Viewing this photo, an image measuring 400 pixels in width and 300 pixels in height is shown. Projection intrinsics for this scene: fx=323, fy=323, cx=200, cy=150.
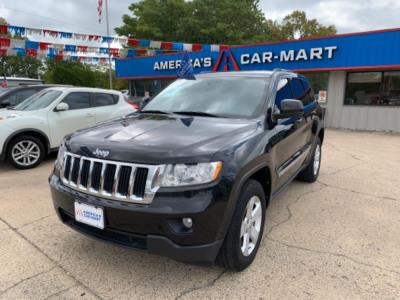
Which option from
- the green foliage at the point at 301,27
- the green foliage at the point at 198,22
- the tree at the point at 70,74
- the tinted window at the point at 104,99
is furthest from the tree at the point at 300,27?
the tinted window at the point at 104,99

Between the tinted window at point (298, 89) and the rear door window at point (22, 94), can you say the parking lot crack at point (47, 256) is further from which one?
the rear door window at point (22, 94)

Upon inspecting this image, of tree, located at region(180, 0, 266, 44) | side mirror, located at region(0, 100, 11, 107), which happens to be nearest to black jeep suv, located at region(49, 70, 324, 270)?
side mirror, located at region(0, 100, 11, 107)

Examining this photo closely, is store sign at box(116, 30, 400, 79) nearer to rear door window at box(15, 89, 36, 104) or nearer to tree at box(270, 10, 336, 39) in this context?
rear door window at box(15, 89, 36, 104)

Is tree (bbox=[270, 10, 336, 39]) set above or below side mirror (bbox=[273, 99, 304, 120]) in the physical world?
above

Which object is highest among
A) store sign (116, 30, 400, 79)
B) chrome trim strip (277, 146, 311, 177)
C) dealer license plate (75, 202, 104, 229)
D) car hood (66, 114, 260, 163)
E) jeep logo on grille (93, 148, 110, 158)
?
store sign (116, 30, 400, 79)

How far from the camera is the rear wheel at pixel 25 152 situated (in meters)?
6.20

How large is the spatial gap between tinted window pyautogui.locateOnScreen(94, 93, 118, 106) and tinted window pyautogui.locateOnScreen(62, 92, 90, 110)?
22cm

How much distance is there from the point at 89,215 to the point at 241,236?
4.06 feet

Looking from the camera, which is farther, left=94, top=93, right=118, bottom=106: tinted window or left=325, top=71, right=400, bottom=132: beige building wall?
left=325, top=71, right=400, bottom=132: beige building wall

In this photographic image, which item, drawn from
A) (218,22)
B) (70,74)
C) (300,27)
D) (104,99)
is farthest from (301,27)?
(104,99)

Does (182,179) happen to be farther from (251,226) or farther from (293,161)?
(293,161)

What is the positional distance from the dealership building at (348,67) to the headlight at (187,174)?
1131cm

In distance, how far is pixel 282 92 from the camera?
3820 mm

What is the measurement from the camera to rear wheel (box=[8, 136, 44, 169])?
244 inches
